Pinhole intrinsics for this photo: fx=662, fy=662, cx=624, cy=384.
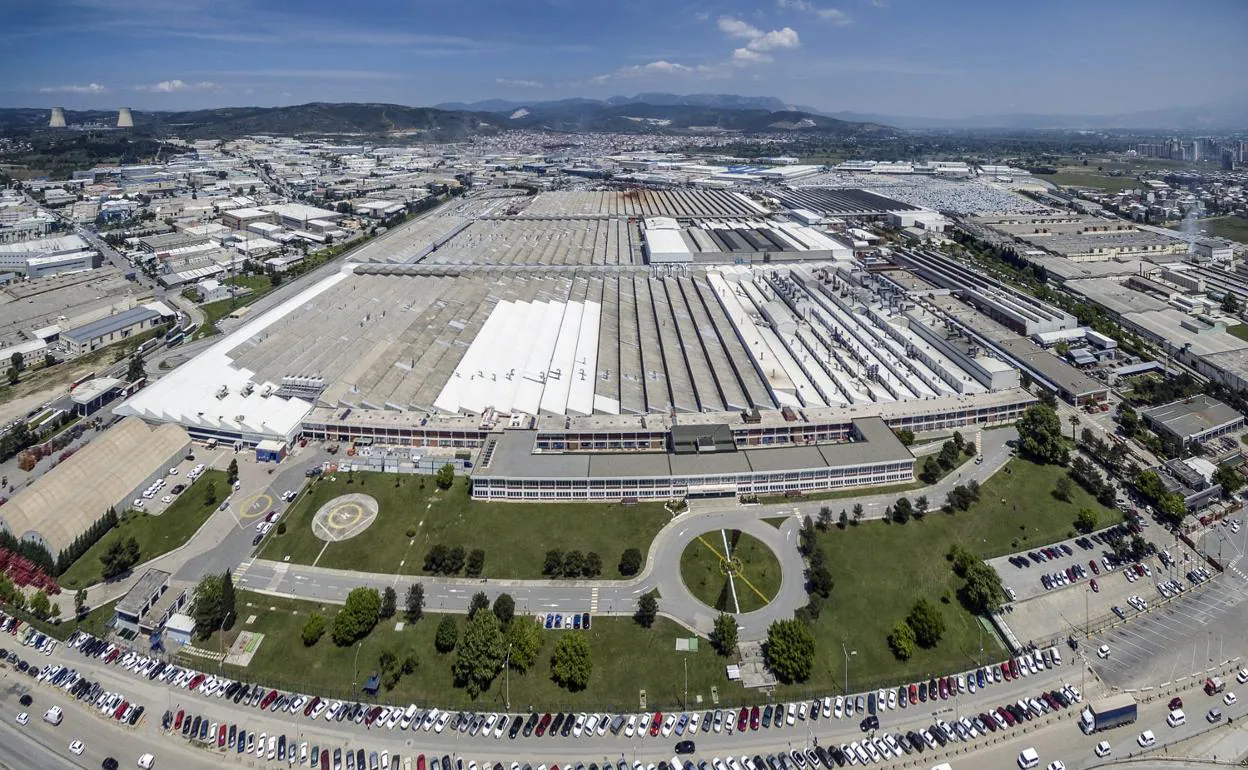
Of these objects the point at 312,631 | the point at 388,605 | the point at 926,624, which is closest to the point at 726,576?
the point at 926,624

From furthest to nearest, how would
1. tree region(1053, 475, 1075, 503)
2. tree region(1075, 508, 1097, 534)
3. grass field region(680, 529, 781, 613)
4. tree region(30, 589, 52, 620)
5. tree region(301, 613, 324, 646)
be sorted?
1. tree region(1053, 475, 1075, 503)
2. tree region(1075, 508, 1097, 534)
3. grass field region(680, 529, 781, 613)
4. tree region(30, 589, 52, 620)
5. tree region(301, 613, 324, 646)

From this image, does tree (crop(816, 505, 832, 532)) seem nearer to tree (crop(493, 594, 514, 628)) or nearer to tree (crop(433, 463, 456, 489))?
tree (crop(493, 594, 514, 628))

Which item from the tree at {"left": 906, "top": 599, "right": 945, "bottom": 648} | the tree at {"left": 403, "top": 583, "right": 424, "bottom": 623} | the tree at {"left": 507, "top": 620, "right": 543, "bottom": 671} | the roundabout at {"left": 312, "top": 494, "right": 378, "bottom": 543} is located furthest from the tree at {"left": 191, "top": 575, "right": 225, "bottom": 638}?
the tree at {"left": 906, "top": 599, "right": 945, "bottom": 648}

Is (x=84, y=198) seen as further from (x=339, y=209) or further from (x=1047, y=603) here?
(x=1047, y=603)

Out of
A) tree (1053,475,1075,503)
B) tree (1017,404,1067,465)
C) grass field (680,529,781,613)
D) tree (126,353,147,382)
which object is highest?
tree (126,353,147,382)

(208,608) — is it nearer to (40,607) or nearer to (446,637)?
(40,607)

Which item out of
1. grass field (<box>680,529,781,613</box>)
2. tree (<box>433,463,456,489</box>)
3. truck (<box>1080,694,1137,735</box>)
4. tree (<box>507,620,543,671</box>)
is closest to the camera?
truck (<box>1080,694,1137,735</box>)

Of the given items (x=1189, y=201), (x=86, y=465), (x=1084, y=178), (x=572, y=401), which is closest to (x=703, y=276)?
(x=572, y=401)
